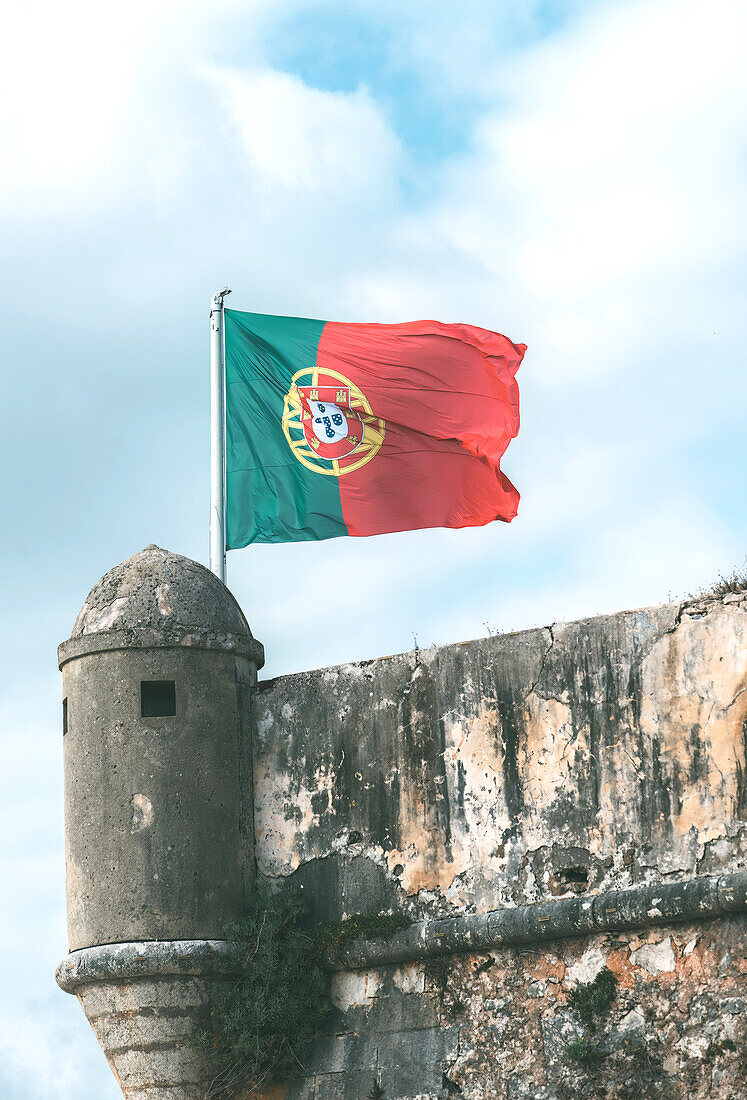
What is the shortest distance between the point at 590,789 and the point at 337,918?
1.69 metres

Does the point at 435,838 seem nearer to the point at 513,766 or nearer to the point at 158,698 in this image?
the point at 513,766

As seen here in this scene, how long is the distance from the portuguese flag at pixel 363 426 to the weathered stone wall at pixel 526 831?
5.74ft

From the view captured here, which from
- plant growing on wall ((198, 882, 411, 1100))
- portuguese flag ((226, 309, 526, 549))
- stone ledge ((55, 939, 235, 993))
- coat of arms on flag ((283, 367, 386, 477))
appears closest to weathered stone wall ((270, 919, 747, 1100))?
plant growing on wall ((198, 882, 411, 1100))

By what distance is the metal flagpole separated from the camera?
9953mm

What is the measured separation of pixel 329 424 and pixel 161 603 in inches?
94.4

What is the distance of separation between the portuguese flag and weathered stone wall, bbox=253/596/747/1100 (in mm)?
1751

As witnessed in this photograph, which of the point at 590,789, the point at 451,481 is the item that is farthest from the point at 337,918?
the point at 451,481

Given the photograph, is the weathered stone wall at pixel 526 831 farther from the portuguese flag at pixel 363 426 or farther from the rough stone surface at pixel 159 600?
the portuguese flag at pixel 363 426

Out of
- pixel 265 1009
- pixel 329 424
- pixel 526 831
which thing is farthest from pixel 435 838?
pixel 329 424

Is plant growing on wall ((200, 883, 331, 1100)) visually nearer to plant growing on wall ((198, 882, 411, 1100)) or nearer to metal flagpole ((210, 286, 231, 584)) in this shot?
plant growing on wall ((198, 882, 411, 1100))

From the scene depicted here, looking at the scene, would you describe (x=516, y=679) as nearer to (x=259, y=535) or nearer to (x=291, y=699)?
(x=291, y=699)

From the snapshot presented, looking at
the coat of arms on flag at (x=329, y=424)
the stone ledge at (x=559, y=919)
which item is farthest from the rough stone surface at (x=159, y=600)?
the stone ledge at (x=559, y=919)

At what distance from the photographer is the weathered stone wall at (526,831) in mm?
7500

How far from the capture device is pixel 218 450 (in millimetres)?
10133
